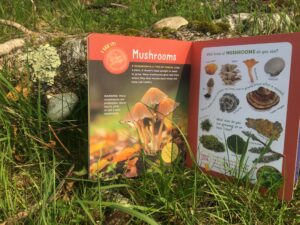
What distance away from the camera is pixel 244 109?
1.31 meters

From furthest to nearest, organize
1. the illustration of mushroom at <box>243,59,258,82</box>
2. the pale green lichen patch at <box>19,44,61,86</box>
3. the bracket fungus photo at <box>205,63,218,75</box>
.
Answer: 1. the pale green lichen patch at <box>19,44,61,86</box>
2. the bracket fungus photo at <box>205,63,218,75</box>
3. the illustration of mushroom at <box>243,59,258,82</box>

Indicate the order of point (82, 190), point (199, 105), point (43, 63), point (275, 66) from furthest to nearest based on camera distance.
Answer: point (43, 63) < point (199, 105) < point (82, 190) < point (275, 66)

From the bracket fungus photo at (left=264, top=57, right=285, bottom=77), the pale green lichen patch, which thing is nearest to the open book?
the bracket fungus photo at (left=264, top=57, right=285, bottom=77)

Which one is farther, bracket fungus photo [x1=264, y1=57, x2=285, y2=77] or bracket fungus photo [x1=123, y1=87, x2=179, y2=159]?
bracket fungus photo [x1=123, y1=87, x2=179, y2=159]

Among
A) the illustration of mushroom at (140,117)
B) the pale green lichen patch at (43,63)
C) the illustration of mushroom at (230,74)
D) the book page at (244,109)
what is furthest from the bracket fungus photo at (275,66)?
the pale green lichen patch at (43,63)

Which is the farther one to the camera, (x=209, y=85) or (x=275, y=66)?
(x=209, y=85)

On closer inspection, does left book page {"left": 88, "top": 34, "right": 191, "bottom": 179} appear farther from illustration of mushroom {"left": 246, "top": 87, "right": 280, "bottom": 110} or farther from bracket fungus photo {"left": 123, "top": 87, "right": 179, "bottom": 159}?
illustration of mushroom {"left": 246, "top": 87, "right": 280, "bottom": 110}

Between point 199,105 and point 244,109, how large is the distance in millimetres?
197

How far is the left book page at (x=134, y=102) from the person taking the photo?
1.26m

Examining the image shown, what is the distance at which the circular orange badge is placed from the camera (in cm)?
126

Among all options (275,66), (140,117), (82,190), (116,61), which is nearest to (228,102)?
(275,66)

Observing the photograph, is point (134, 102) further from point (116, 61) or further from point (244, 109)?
point (244, 109)

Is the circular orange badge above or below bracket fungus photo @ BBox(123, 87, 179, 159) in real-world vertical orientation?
above

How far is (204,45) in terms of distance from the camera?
1.41 m
